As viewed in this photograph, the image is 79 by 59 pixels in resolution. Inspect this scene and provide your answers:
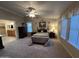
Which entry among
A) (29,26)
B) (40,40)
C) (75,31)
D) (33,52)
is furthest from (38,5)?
(29,26)

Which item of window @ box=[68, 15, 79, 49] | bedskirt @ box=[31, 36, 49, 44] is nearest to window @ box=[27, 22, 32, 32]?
bedskirt @ box=[31, 36, 49, 44]

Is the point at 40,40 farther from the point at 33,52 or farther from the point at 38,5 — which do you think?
the point at 38,5

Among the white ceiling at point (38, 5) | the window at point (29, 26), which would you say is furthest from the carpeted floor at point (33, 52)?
the window at point (29, 26)

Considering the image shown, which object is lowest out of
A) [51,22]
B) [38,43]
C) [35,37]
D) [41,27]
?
[38,43]

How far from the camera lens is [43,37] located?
576 centimetres

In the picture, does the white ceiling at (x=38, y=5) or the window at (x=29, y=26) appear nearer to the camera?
the white ceiling at (x=38, y=5)

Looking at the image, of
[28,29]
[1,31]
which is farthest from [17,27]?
[1,31]

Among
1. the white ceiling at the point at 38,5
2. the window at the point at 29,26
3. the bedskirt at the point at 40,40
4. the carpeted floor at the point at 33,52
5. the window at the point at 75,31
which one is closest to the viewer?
the window at the point at 75,31

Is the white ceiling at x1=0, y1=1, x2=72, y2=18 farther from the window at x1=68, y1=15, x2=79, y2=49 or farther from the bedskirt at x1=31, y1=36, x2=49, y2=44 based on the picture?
the bedskirt at x1=31, y1=36, x2=49, y2=44

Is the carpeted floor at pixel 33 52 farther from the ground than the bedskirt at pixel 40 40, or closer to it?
closer to it

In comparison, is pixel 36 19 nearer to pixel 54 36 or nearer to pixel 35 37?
pixel 54 36

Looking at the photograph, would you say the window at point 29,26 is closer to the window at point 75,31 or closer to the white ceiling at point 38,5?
the white ceiling at point 38,5

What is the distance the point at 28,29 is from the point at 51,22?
313 centimetres

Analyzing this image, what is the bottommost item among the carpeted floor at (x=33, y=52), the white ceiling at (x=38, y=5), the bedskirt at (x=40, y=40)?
the carpeted floor at (x=33, y=52)
